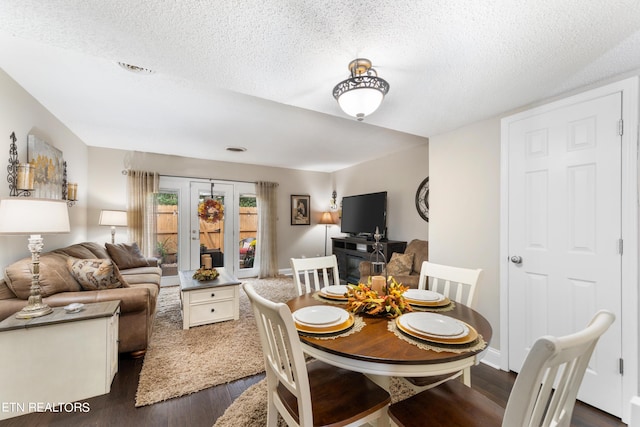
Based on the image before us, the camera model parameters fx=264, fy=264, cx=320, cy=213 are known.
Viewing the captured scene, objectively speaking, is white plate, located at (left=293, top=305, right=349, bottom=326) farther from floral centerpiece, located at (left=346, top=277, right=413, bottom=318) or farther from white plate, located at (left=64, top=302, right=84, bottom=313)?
white plate, located at (left=64, top=302, right=84, bottom=313)

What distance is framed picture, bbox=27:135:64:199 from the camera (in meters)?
2.43

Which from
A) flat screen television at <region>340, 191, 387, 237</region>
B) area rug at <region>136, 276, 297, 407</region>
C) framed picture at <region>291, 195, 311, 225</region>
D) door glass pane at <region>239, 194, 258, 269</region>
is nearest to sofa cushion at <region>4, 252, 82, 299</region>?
area rug at <region>136, 276, 297, 407</region>

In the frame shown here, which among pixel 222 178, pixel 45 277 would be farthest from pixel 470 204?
pixel 222 178

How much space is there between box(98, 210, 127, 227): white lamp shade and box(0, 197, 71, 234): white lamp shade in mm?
2592

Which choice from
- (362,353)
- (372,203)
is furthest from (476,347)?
(372,203)

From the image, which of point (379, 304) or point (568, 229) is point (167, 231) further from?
point (568, 229)

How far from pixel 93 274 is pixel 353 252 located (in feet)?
12.0

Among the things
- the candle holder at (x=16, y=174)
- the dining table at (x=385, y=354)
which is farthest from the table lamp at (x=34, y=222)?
the dining table at (x=385, y=354)

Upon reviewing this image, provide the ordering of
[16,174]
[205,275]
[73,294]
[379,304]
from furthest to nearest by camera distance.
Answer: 1. [205,275]
2. [16,174]
3. [73,294]
4. [379,304]

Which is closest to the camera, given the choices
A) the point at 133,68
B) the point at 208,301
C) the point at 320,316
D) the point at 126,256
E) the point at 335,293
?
the point at 320,316

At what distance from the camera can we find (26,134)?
2.43 metres

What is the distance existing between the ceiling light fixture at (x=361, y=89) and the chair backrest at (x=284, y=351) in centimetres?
119

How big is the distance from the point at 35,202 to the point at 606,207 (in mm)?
3709

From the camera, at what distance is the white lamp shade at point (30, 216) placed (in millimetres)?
1589
